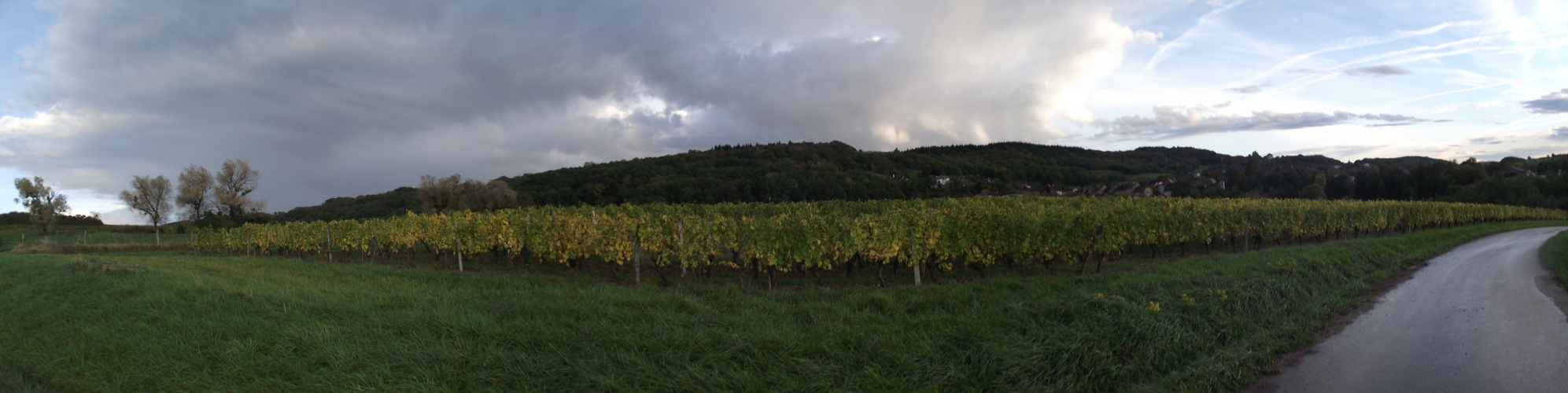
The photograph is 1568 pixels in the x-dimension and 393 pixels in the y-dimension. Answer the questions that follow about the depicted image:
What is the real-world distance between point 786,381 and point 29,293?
13160 mm

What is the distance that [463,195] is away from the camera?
53.0 metres

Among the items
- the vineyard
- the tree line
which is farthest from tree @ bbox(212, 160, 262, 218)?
the vineyard

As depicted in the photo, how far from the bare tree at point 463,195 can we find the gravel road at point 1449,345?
5306cm

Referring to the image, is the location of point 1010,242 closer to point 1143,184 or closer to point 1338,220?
point 1338,220

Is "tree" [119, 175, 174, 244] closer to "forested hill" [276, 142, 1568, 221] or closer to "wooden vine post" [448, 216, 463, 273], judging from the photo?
"forested hill" [276, 142, 1568, 221]

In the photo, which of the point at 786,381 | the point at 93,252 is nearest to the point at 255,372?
the point at 786,381

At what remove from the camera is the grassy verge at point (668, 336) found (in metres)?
5.00

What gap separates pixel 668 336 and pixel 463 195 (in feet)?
177

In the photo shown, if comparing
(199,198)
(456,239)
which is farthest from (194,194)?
(456,239)

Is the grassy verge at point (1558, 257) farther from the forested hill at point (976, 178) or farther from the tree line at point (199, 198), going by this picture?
the tree line at point (199, 198)

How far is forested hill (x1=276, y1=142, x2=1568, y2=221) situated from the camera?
5941 centimetres

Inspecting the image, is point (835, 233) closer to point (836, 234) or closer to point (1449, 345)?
point (836, 234)

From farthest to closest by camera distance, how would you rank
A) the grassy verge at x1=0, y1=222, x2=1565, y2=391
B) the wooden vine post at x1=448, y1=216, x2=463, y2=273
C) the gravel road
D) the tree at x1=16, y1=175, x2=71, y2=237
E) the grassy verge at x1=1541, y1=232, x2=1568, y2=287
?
the tree at x1=16, y1=175, x2=71, y2=237 < the wooden vine post at x1=448, y1=216, x2=463, y2=273 < the grassy verge at x1=1541, y1=232, x2=1568, y2=287 < the grassy verge at x1=0, y1=222, x2=1565, y2=391 < the gravel road

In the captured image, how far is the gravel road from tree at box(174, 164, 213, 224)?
7374 centimetres
